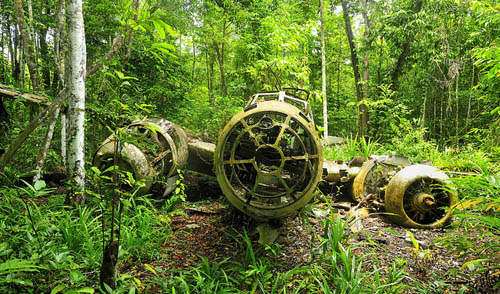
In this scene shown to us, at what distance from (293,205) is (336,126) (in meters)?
15.9

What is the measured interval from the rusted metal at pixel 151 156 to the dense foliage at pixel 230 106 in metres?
0.41

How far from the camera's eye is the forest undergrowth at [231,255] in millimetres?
2010

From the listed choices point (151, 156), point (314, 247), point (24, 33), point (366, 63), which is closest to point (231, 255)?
point (314, 247)

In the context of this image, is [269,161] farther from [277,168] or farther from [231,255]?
[231,255]

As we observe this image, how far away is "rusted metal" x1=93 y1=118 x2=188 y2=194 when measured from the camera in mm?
3721

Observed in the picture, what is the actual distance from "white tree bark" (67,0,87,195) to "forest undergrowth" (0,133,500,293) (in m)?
0.51

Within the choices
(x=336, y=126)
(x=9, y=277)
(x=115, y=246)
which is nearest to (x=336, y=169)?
(x=115, y=246)

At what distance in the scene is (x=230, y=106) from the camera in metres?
7.66

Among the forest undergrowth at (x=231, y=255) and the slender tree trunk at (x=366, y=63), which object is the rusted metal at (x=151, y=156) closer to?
the forest undergrowth at (x=231, y=255)

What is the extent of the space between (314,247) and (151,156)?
303cm

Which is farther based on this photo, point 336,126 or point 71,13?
point 336,126

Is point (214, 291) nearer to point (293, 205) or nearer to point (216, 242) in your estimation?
point (216, 242)

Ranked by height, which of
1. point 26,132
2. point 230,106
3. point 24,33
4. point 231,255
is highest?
point 24,33

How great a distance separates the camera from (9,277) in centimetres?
162
